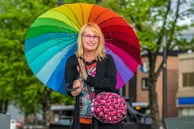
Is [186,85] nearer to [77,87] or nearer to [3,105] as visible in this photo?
[3,105]

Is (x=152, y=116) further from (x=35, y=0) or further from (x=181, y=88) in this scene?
(x=181, y=88)

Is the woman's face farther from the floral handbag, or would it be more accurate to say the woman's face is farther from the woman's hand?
the floral handbag

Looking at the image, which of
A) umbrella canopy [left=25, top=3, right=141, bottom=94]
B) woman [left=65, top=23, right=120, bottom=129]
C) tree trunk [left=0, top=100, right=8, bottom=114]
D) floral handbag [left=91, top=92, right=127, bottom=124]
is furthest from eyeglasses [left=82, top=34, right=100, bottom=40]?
tree trunk [left=0, top=100, right=8, bottom=114]

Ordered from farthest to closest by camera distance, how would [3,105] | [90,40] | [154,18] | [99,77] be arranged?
[3,105]
[154,18]
[90,40]
[99,77]

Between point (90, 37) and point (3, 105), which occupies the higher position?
point (90, 37)

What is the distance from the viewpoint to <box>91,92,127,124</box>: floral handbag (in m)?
4.48

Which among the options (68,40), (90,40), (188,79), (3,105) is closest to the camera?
(90,40)

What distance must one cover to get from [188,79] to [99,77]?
148 ft

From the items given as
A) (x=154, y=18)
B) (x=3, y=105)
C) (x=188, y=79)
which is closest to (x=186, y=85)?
(x=188, y=79)

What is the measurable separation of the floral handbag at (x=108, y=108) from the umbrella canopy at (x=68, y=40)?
1259mm

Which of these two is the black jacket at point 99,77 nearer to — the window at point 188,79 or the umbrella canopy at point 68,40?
the umbrella canopy at point 68,40

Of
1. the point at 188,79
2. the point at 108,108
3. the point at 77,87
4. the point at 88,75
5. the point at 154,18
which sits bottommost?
the point at 108,108

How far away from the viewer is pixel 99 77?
15.2 feet

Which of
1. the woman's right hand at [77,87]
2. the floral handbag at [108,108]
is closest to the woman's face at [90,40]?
the woman's right hand at [77,87]
